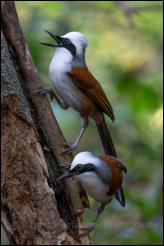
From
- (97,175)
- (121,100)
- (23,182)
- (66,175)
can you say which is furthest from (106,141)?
(121,100)

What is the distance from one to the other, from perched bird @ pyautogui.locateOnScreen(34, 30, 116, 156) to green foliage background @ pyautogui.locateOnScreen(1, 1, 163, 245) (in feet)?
3.12

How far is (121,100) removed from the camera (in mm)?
6434

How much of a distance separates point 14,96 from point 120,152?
151 inches

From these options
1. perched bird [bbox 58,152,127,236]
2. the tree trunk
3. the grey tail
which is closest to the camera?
the tree trunk

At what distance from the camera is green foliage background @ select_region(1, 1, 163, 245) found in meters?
4.39

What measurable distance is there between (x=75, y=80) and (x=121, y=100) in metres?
2.89

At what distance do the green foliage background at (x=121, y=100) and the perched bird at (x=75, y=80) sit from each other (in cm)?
95

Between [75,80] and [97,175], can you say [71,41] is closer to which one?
[75,80]

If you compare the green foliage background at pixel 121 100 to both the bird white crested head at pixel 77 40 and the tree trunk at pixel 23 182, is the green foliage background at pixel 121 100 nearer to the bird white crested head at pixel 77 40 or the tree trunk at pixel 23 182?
the bird white crested head at pixel 77 40

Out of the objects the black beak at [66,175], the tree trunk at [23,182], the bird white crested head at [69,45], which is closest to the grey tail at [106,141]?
the bird white crested head at [69,45]

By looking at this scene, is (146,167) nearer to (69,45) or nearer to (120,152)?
(120,152)

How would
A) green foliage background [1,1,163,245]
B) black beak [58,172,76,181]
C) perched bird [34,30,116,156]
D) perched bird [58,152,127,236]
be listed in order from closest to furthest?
black beak [58,172,76,181] → perched bird [58,152,127,236] → perched bird [34,30,116,156] → green foliage background [1,1,163,245]

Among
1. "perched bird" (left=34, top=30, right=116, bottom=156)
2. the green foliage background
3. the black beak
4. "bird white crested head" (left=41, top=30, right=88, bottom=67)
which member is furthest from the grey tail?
the black beak

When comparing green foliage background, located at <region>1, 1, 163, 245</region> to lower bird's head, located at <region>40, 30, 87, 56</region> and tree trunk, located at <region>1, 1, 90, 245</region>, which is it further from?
tree trunk, located at <region>1, 1, 90, 245</region>
